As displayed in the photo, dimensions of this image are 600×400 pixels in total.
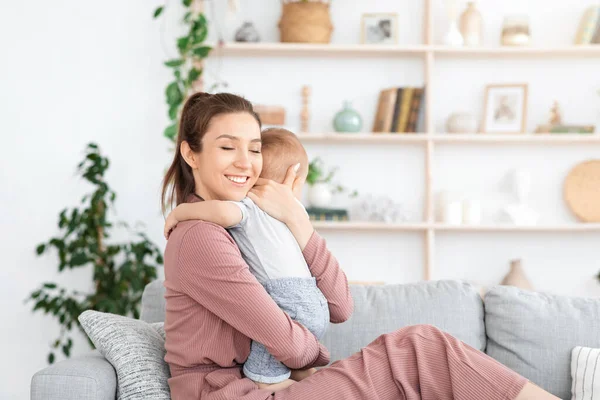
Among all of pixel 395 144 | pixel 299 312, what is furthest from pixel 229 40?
pixel 299 312

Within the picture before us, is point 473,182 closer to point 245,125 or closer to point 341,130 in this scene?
point 341,130

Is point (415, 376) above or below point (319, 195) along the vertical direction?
below

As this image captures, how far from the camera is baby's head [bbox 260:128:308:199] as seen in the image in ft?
6.35

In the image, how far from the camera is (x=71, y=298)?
389 centimetres

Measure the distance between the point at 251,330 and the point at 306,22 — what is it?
2.65m

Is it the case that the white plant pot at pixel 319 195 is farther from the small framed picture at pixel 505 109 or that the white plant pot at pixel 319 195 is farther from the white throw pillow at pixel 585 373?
the white throw pillow at pixel 585 373

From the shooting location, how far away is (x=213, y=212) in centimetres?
171

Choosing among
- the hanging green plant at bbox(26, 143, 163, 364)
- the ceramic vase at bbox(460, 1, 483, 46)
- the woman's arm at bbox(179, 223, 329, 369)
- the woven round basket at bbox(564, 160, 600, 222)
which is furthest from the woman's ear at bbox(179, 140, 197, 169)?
the woven round basket at bbox(564, 160, 600, 222)

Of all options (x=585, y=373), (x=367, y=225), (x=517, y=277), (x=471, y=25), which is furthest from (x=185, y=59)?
(x=585, y=373)

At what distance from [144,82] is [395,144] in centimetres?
145

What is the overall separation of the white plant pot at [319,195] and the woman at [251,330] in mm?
2165

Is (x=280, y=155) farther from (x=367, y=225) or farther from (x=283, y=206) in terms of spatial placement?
(x=367, y=225)

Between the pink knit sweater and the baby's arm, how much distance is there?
0.02m

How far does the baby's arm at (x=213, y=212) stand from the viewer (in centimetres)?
171
